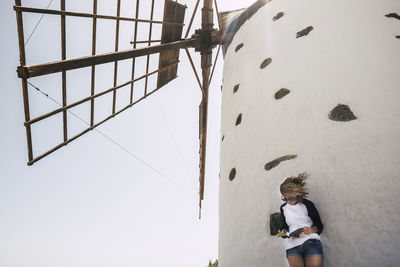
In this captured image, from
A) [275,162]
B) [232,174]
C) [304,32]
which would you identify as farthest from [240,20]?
[275,162]

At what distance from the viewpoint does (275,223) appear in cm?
260

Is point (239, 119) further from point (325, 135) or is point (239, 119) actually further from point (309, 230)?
point (309, 230)

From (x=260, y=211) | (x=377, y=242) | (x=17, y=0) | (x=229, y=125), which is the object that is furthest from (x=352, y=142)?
(x=17, y=0)

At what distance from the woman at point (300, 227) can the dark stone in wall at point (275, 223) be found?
30 cm

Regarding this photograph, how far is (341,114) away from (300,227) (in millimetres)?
1217

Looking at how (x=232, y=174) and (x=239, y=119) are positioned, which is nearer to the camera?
(x=232, y=174)

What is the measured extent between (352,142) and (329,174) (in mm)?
356

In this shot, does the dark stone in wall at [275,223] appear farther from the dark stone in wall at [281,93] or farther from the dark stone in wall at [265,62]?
the dark stone in wall at [265,62]

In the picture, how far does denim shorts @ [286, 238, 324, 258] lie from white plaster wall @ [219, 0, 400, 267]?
0.23m

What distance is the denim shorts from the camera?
203 centimetres

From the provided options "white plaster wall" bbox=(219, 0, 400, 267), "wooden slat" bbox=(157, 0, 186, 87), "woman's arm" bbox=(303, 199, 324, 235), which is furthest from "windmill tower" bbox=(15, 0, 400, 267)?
"wooden slat" bbox=(157, 0, 186, 87)

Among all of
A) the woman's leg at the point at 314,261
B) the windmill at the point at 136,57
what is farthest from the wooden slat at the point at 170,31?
the woman's leg at the point at 314,261

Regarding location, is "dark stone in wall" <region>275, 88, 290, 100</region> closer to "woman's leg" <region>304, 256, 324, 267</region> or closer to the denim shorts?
the denim shorts

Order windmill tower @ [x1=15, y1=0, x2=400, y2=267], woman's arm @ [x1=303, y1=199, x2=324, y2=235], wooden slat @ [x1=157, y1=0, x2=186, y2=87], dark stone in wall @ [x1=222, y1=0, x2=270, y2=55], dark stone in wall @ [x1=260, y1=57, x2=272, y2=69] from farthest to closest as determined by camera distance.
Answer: wooden slat @ [x1=157, y1=0, x2=186, y2=87], dark stone in wall @ [x1=222, y1=0, x2=270, y2=55], dark stone in wall @ [x1=260, y1=57, x2=272, y2=69], windmill tower @ [x1=15, y1=0, x2=400, y2=267], woman's arm @ [x1=303, y1=199, x2=324, y2=235]
